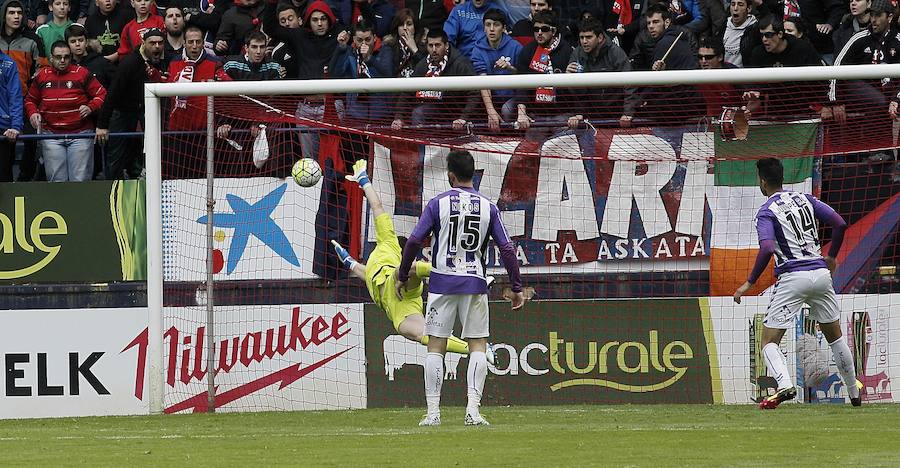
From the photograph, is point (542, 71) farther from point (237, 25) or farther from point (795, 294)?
point (795, 294)

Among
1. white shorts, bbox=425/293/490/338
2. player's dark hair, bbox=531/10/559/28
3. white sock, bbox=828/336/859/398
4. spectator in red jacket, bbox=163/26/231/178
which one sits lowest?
white sock, bbox=828/336/859/398

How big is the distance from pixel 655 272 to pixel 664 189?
841 millimetres

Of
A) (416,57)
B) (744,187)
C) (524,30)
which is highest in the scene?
(524,30)

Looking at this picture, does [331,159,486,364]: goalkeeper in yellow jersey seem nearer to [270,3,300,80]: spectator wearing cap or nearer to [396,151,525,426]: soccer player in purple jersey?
[396,151,525,426]: soccer player in purple jersey

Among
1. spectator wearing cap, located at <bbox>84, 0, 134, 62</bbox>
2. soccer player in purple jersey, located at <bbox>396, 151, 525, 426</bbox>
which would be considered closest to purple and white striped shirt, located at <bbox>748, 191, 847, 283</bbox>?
soccer player in purple jersey, located at <bbox>396, 151, 525, 426</bbox>

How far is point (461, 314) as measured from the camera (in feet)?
33.2

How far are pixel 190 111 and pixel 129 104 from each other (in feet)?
2.84

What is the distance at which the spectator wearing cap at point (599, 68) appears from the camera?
13.8 meters

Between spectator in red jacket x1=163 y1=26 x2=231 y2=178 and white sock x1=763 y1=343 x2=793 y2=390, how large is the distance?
6015mm

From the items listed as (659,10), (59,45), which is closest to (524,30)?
(659,10)

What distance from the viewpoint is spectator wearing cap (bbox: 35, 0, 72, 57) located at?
638 inches

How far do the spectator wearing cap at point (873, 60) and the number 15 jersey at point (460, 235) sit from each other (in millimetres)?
5044

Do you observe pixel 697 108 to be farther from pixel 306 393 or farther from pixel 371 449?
pixel 371 449

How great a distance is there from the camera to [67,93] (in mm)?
14875
